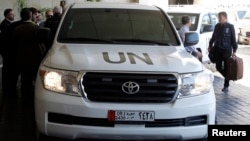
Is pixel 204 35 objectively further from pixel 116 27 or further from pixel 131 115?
pixel 131 115

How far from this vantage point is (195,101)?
170 inches

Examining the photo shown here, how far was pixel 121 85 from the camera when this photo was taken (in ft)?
13.7

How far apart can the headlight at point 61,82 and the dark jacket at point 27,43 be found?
3005 mm

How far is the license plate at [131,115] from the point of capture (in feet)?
13.5

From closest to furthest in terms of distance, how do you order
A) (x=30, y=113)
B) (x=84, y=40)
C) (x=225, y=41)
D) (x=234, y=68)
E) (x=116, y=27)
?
(x=84, y=40)
(x=116, y=27)
(x=30, y=113)
(x=234, y=68)
(x=225, y=41)

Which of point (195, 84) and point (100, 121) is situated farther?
point (195, 84)

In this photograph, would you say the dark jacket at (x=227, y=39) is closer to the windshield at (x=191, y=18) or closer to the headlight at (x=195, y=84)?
the windshield at (x=191, y=18)

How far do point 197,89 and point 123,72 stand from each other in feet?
2.60

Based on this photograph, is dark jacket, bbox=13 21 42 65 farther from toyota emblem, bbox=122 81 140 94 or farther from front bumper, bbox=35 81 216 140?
toyota emblem, bbox=122 81 140 94

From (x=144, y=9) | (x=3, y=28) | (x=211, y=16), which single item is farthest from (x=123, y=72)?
(x=211, y=16)

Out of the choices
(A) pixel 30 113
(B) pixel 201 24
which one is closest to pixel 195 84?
(A) pixel 30 113

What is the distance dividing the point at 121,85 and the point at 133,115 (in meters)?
0.30

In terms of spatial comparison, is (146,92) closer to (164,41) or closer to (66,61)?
(66,61)

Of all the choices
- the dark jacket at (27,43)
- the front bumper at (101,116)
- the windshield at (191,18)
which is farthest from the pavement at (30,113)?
the windshield at (191,18)
